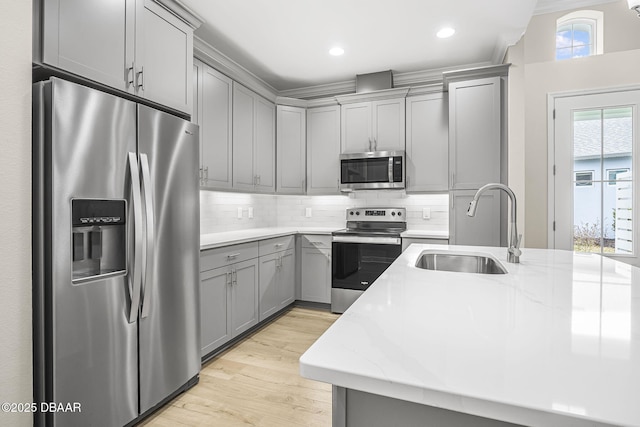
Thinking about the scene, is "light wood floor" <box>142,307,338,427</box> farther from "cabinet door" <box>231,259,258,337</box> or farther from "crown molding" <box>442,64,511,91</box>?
"crown molding" <box>442,64,511,91</box>

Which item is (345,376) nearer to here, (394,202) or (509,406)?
(509,406)

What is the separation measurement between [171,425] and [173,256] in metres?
0.92

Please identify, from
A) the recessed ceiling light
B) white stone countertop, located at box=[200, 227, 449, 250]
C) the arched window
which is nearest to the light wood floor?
Result: white stone countertop, located at box=[200, 227, 449, 250]

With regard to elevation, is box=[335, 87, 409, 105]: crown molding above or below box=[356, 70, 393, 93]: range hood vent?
below

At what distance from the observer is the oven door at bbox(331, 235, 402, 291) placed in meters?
3.49

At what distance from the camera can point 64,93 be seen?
1448 millimetres

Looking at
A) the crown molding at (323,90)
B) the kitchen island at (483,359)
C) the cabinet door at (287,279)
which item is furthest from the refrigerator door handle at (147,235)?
the crown molding at (323,90)

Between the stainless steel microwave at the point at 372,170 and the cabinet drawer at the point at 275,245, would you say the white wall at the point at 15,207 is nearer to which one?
the cabinet drawer at the point at 275,245

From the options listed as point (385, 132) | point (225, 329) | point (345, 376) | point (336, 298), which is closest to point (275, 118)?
point (385, 132)

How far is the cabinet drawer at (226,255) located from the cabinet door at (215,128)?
591mm

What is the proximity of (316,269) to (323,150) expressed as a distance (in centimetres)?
143

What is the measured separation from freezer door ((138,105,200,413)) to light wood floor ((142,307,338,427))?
0.14 m

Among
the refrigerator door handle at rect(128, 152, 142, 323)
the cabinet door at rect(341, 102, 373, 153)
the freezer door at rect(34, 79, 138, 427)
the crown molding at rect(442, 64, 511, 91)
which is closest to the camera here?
the freezer door at rect(34, 79, 138, 427)

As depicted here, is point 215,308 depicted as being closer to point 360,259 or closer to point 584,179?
point 360,259
